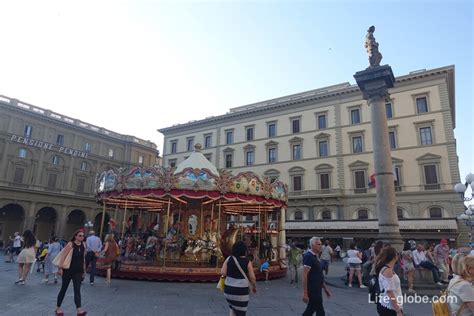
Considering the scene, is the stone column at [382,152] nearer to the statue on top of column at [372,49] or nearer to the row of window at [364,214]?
the statue on top of column at [372,49]

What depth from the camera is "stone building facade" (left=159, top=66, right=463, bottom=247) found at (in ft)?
89.1

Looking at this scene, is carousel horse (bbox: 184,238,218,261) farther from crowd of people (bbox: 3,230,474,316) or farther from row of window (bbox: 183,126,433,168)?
row of window (bbox: 183,126,433,168)

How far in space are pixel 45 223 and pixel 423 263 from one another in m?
40.4

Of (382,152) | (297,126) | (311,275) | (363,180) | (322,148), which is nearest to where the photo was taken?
(311,275)

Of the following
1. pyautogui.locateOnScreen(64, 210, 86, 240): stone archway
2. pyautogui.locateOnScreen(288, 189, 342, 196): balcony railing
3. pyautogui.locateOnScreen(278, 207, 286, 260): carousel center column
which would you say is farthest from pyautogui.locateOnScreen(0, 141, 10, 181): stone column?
pyautogui.locateOnScreen(278, 207, 286, 260): carousel center column

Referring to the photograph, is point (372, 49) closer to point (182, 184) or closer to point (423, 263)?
point (423, 263)

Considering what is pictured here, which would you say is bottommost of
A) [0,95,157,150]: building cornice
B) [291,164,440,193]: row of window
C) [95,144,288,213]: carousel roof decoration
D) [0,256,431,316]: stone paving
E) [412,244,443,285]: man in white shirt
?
[0,256,431,316]: stone paving

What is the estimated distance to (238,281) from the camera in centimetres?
441

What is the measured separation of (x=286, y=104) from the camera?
1436 inches

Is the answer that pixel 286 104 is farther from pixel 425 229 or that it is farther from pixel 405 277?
pixel 405 277

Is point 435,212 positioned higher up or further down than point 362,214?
higher up

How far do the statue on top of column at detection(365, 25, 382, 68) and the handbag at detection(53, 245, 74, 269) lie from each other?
12.0 meters

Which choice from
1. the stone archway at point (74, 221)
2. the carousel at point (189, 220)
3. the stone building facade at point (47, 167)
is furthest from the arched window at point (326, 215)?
the stone archway at point (74, 221)

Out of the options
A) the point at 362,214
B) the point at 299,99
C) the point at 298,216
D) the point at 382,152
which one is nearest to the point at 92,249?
the point at 382,152
